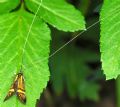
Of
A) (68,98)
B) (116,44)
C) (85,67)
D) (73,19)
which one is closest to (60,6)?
(73,19)

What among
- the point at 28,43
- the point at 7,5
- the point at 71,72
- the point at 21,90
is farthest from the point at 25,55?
the point at 71,72

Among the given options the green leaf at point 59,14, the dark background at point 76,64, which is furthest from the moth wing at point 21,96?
the dark background at point 76,64

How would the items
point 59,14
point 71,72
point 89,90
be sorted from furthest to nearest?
1. point 89,90
2. point 71,72
3. point 59,14

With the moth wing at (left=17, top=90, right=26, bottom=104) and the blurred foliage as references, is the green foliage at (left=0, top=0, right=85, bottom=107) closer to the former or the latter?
the moth wing at (left=17, top=90, right=26, bottom=104)

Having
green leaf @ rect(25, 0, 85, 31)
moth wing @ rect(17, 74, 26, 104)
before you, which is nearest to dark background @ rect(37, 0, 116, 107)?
green leaf @ rect(25, 0, 85, 31)

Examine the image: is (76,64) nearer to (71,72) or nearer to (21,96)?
(71,72)

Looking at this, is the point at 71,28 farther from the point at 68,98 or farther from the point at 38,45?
the point at 68,98
